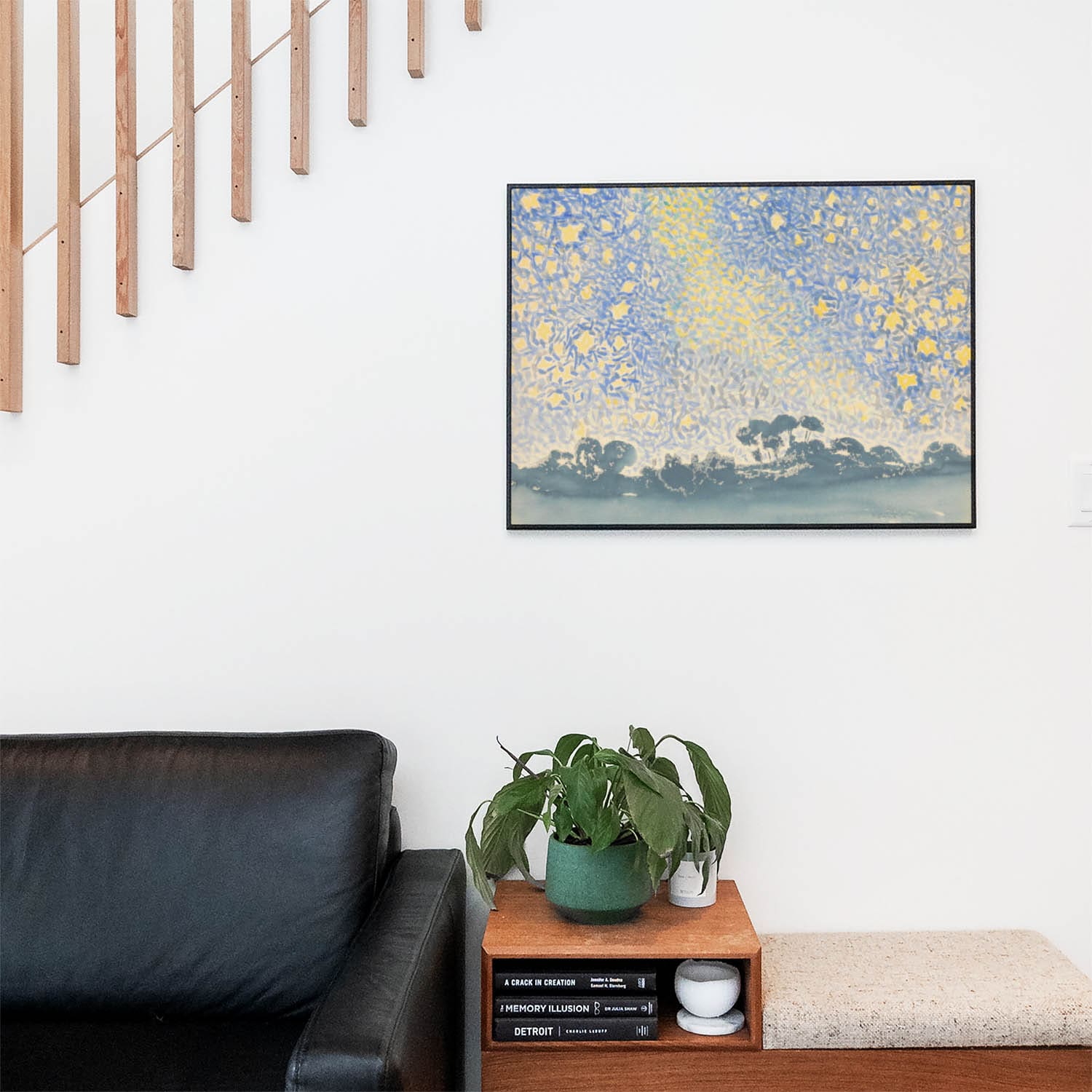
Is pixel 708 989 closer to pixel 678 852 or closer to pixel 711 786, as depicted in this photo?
pixel 678 852

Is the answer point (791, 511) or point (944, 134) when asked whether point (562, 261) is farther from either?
point (944, 134)

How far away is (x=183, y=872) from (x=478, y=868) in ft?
1.68

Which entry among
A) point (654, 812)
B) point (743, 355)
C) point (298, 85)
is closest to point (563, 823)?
point (654, 812)

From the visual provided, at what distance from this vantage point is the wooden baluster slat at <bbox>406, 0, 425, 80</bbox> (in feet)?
6.65

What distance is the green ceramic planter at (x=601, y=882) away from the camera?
1.75 meters

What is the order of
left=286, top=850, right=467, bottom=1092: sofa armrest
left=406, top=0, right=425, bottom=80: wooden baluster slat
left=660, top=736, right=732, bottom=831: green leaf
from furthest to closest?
left=406, top=0, right=425, bottom=80: wooden baluster slat, left=660, top=736, right=732, bottom=831: green leaf, left=286, top=850, right=467, bottom=1092: sofa armrest

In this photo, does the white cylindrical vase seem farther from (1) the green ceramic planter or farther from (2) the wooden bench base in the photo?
(2) the wooden bench base

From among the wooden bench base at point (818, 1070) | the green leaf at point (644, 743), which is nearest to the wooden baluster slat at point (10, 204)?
the green leaf at point (644, 743)

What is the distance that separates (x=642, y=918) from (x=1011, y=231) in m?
1.53

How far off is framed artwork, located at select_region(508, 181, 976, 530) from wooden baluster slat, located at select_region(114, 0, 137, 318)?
2.54 ft

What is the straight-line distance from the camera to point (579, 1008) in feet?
5.58

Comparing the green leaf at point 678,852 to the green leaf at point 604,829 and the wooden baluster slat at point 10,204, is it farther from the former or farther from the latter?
the wooden baluster slat at point 10,204

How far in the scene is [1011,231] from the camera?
2.06 m

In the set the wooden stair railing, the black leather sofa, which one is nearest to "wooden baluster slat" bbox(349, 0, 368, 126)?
the wooden stair railing
